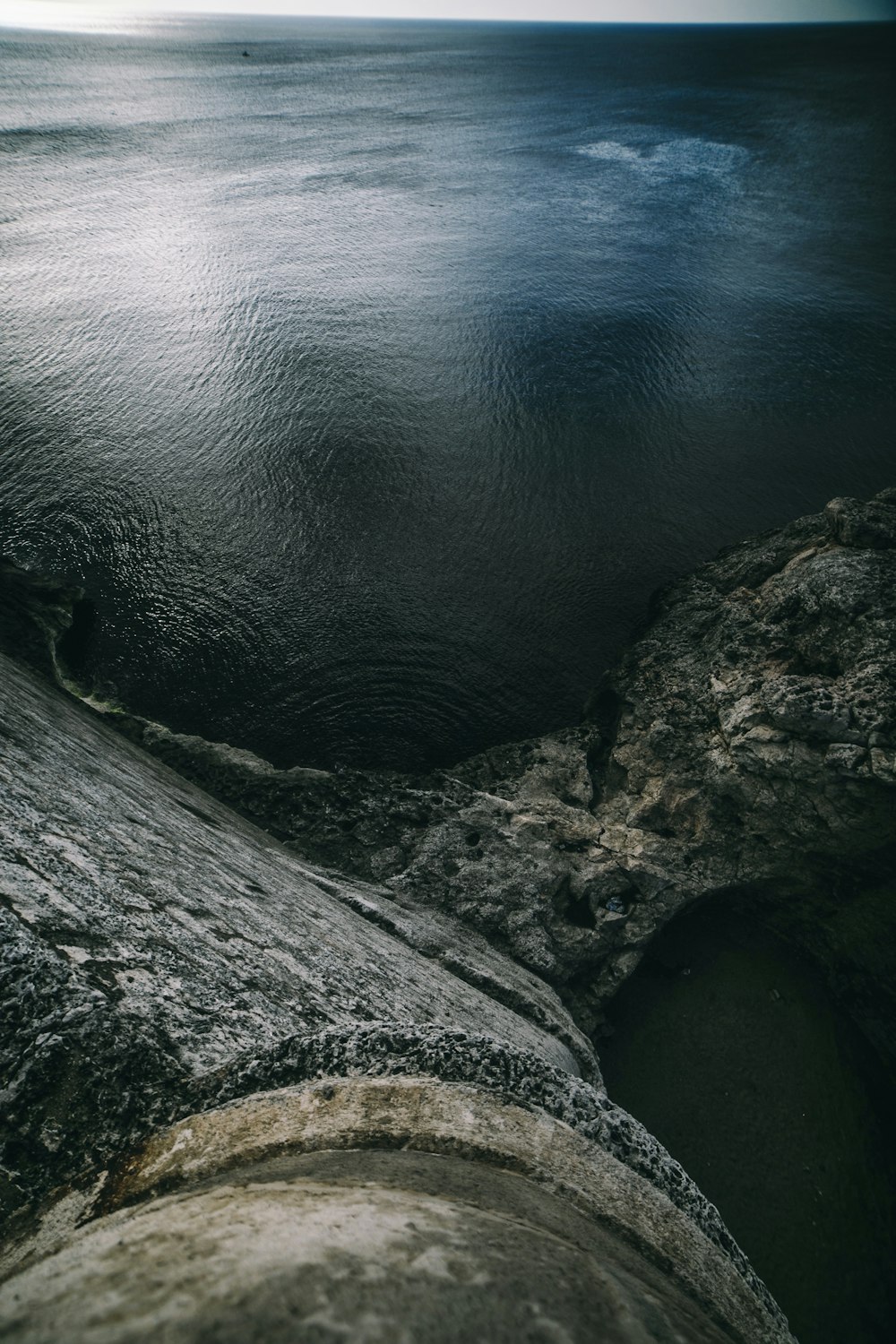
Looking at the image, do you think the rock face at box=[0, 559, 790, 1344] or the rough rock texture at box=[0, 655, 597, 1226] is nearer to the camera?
the rock face at box=[0, 559, 790, 1344]

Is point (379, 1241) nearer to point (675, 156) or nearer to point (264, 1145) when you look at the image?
→ point (264, 1145)

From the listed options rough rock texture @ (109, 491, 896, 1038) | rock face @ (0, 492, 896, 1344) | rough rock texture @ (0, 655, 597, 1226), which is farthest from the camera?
rough rock texture @ (109, 491, 896, 1038)

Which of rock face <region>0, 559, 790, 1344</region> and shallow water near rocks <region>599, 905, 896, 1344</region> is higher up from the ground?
shallow water near rocks <region>599, 905, 896, 1344</region>

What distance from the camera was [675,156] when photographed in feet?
56.9

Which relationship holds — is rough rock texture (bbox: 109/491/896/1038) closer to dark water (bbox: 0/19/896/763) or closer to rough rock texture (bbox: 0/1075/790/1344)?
dark water (bbox: 0/19/896/763)

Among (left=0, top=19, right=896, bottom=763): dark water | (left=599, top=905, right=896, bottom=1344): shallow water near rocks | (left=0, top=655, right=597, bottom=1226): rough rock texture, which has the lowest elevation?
(left=0, top=655, right=597, bottom=1226): rough rock texture

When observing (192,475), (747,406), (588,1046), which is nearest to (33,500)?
(192,475)

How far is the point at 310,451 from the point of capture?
7.56m

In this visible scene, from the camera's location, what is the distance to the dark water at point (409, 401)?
595 cm

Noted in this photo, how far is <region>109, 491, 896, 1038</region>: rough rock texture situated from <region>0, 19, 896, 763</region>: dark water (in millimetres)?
688

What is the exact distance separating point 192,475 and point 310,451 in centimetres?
132

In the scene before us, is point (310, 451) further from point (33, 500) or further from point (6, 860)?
point (6, 860)

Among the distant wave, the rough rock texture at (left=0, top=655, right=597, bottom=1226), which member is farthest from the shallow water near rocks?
the distant wave

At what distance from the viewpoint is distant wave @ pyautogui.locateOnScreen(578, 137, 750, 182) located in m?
16.2
